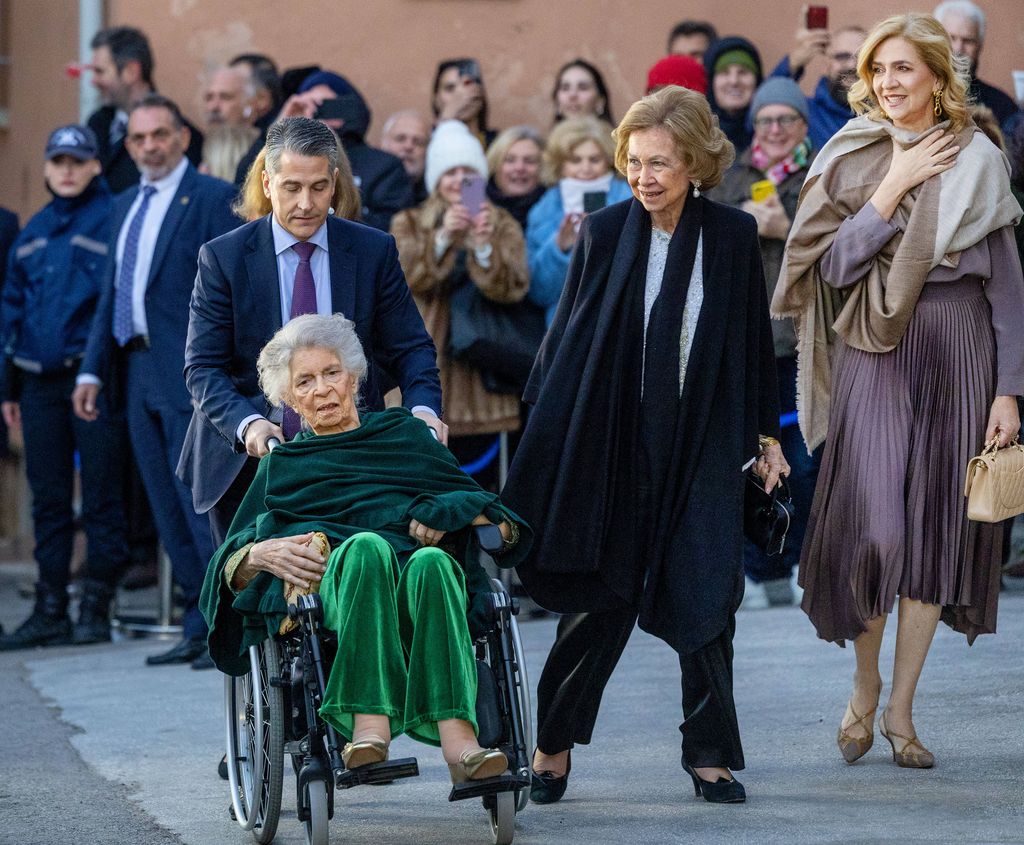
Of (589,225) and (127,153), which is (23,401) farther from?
(589,225)

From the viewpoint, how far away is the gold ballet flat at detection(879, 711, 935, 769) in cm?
607

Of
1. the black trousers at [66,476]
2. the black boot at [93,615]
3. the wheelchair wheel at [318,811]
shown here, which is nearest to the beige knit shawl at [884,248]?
the wheelchair wheel at [318,811]

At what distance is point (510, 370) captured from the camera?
9.38 metres

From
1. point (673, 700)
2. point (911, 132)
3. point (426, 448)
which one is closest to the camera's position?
point (426, 448)

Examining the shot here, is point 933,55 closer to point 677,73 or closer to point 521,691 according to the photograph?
point 521,691

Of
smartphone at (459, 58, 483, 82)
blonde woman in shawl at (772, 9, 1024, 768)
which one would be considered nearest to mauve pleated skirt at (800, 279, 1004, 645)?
blonde woman in shawl at (772, 9, 1024, 768)

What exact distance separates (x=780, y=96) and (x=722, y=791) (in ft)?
14.2

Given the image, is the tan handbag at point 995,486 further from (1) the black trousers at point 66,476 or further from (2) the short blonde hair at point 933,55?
(1) the black trousers at point 66,476

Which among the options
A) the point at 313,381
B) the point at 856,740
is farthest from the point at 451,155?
the point at 856,740

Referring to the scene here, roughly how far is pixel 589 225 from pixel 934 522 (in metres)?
1.44

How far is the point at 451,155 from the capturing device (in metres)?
9.38

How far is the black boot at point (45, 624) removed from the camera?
958cm

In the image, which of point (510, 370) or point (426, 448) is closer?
point (426, 448)

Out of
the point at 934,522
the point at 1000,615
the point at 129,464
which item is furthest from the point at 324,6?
the point at 934,522
